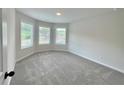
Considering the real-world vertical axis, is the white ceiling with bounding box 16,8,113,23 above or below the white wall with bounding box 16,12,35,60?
above

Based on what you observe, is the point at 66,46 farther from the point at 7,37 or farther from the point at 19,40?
the point at 7,37

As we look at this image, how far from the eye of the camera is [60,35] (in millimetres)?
8750

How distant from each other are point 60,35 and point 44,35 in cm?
134

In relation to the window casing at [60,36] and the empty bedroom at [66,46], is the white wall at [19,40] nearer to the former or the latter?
the empty bedroom at [66,46]

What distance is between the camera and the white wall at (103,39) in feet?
13.4

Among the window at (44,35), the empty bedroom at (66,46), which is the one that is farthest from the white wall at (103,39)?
the window at (44,35)

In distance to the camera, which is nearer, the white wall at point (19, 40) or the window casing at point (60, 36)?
the white wall at point (19, 40)

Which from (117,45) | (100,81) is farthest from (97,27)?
(100,81)

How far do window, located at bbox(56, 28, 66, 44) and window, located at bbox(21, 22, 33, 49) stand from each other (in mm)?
2612

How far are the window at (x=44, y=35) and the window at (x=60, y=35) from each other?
2.50 ft

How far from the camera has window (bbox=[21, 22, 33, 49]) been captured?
5.64 metres

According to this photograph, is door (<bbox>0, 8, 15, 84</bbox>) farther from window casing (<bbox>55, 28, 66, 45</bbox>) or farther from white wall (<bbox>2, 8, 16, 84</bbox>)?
window casing (<bbox>55, 28, 66, 45</bbox>)

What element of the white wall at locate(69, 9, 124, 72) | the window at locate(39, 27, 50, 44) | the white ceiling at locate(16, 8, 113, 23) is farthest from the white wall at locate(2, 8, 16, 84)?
the window at locate(39, 27, 50, 44)
